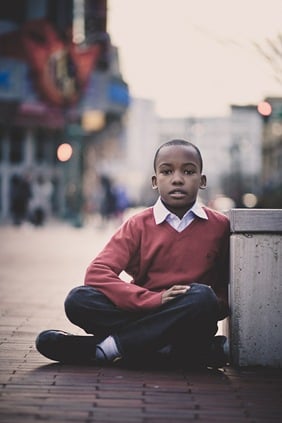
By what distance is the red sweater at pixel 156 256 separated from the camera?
415cm

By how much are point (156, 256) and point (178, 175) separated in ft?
1.52

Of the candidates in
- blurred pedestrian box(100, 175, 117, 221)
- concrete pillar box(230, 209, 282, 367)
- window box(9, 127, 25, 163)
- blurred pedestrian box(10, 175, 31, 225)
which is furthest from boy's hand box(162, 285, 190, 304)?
window box(9, 127, 25, 163)

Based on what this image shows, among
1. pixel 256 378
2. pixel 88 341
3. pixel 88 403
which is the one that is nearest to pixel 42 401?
pixel 88 403

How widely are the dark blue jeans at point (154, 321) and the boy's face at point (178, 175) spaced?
1.70 ft

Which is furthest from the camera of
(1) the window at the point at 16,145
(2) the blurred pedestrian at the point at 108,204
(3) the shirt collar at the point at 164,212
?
(1) the window at the point at 16,145

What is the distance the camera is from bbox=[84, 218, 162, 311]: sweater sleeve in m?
4.02

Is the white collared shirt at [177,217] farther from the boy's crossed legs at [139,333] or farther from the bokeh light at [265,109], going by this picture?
the bokeh light at [265,109]

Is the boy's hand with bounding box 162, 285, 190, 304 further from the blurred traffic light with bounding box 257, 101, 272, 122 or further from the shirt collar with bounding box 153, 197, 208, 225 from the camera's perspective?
the blurred traffic light with bounding box 257, 101, 272, 122

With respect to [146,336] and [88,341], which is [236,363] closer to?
[146,336]

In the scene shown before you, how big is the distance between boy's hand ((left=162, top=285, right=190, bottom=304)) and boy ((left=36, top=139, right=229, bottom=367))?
0.10ft

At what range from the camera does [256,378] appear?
395cm

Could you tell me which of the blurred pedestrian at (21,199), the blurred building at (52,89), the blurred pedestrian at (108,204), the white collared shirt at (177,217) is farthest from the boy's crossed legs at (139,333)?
the blurred pedestrian at (108,204)

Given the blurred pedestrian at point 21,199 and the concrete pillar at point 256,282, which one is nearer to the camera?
the concrete pillar at point 256,282

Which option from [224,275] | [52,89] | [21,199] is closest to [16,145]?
[52,89]
